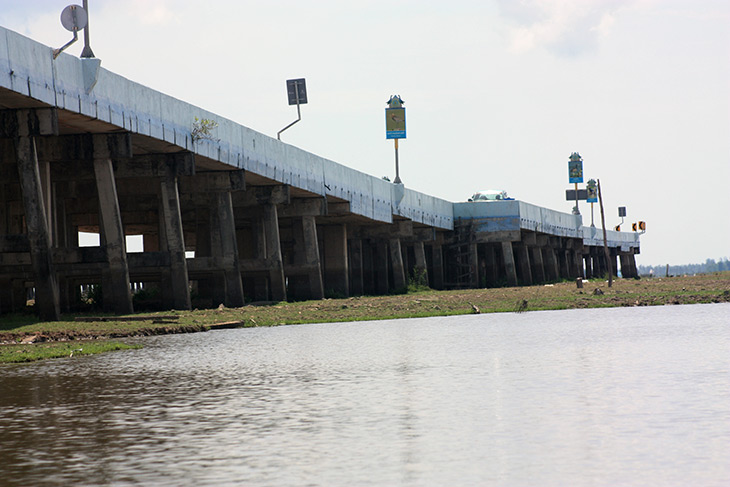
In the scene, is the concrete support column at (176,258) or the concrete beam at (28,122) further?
the concrete support column at (176,258)

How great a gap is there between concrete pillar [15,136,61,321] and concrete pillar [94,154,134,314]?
346 cm

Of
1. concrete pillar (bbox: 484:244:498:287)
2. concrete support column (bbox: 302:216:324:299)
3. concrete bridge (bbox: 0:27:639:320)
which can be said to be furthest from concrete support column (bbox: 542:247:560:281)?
concrete support column (bbox: 302:216:324:299)

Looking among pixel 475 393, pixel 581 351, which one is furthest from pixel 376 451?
pixel 581 351

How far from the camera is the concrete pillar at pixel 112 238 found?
31016mm

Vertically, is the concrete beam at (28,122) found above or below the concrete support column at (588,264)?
above

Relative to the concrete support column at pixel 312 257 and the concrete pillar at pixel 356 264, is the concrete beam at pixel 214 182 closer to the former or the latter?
the concrete support column at pixel 312 257

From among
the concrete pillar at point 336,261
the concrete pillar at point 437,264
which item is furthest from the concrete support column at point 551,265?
the concrete pillar at point 336,261

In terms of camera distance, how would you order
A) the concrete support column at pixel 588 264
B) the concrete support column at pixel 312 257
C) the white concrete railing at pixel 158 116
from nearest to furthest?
the white concrete railing at pixel 158 116
the concrete support column at pixel 312 257
the concrete support column at pixel 588 264

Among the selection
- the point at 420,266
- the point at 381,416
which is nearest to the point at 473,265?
the point at 420,266

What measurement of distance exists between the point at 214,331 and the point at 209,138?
1207 centimetres

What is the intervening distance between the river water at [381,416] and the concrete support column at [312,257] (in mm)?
28676

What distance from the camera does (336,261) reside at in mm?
54656

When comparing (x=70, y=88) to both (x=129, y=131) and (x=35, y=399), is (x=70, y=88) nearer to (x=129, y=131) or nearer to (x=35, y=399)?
(x=129, y=131)

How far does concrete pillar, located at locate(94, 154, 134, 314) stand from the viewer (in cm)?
3102
